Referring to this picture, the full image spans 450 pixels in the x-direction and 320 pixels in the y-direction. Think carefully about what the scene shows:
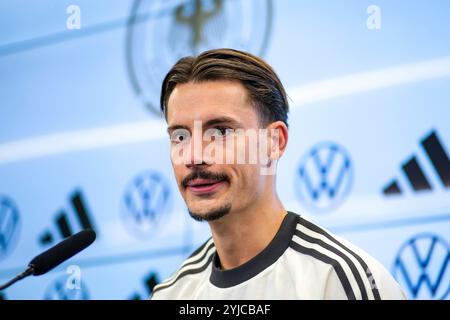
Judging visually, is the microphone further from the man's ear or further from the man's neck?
the man's ear

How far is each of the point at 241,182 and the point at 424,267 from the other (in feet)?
2.35

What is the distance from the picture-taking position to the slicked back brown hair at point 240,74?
126cm

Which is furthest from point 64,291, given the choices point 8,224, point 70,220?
point 8,224

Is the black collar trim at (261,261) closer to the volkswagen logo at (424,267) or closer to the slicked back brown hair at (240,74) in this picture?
the slicked back brown hair at (240,74)

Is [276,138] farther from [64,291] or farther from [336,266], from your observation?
[64,291]

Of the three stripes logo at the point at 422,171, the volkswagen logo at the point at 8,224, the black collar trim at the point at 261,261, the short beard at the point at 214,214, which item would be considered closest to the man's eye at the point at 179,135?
the short beard at the point at 214,214

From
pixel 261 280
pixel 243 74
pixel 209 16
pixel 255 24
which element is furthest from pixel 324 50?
pixel 261 280

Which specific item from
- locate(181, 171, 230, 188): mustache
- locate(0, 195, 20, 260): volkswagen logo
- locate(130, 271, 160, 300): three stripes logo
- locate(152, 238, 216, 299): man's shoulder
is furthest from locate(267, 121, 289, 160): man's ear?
locate(0, 195, 20, 260): volkswagen logo

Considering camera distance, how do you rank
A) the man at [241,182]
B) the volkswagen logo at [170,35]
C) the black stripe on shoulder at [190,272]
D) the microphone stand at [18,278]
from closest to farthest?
1. the microphone stand at [18,278]
2. the man at [241,182]
3. the black stripe on shoulder at [190,272]
4. the volkswagen logo at [170,35]

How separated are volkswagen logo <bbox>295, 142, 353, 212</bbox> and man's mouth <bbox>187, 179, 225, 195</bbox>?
66 cm

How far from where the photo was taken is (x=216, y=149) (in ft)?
4.06

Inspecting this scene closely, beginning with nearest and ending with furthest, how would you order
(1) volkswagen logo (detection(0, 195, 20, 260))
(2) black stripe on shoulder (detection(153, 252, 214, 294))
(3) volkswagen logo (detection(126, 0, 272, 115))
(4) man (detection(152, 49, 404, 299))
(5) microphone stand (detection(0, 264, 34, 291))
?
1. (5) microphone stand (detection(0, 264, 34, 291))
2. (4) man (detection(152, 49, 404, 299))
3. (2) black stripe on shoulder (detection(153, 252, 214, 294))
4. (3) volkswagen logo (detection(126, 0, 272, 115))
5. (1) volkswagen logo (detection(0, 195, 20, 260))

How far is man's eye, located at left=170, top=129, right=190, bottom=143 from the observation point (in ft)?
4.12

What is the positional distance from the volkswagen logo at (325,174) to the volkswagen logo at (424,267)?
0.73 feet
